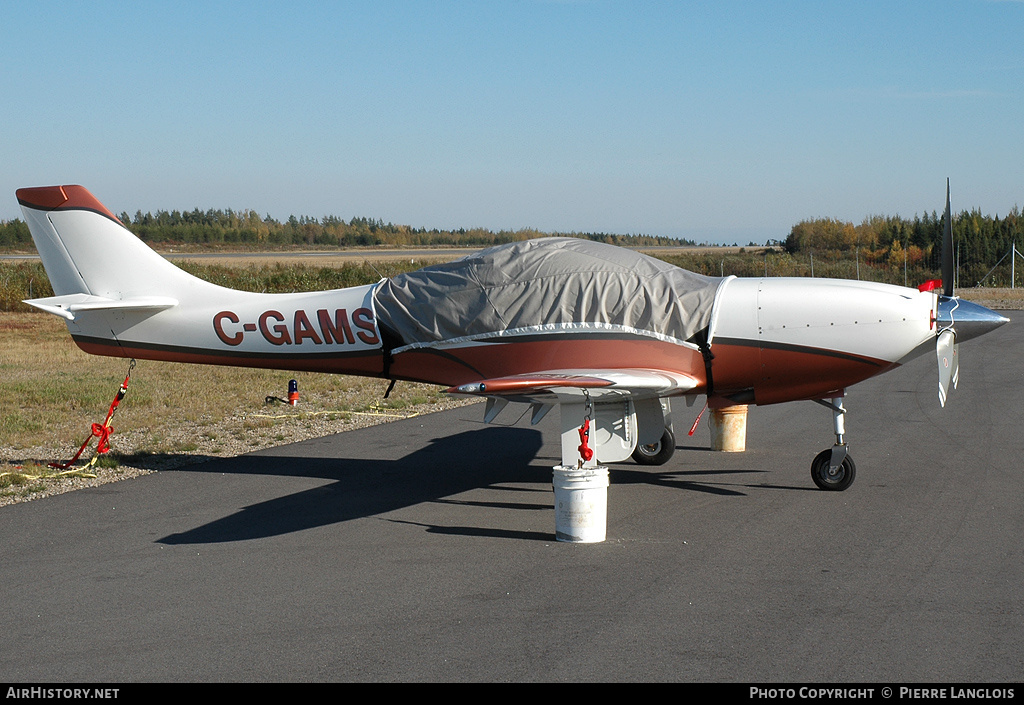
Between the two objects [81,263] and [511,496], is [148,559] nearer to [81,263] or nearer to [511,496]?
[511,496]

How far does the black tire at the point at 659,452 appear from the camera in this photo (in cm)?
1051

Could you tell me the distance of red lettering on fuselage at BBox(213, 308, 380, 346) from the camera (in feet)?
32.2

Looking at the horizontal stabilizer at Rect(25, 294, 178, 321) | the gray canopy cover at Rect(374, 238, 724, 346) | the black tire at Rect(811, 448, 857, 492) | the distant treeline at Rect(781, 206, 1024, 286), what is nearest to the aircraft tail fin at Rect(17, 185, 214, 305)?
the horizontal stabilizer at Rect(25, 294, 178, 321)

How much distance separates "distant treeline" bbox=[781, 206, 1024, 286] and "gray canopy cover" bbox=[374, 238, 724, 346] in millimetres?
53886

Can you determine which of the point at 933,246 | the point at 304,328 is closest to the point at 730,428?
the point at 304,328

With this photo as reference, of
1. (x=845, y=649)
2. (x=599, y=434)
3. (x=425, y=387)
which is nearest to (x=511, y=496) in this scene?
(x=599, y=434)

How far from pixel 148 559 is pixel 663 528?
439 cm

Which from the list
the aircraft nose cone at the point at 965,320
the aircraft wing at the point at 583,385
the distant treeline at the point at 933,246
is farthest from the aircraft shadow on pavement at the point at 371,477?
the distant treeline at the point at 933,246

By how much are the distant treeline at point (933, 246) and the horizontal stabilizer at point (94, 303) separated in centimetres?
5536

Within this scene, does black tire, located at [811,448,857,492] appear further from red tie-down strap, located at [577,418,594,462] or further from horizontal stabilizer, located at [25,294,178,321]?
horizontal stabilizer, located at [25,294,178,321]

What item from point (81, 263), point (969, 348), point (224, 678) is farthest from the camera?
point (969, 348)

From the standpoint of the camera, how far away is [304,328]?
10.1 m

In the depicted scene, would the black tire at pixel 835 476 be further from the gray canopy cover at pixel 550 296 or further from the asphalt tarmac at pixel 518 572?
the gray canopy cover at pixel 550 296

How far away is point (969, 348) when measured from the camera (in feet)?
78.5
